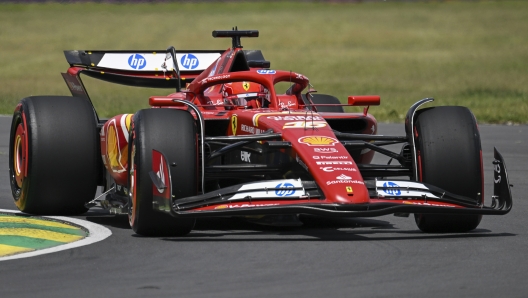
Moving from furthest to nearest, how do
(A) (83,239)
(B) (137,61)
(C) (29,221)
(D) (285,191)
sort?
1. (B) (137,61)
2. (C) (29,221)
3. (A) (83,239)
4. (D) (285,191)

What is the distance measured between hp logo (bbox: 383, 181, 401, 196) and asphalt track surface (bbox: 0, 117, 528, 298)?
1.19 ft

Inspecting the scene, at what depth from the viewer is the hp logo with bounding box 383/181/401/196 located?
827 centimetres

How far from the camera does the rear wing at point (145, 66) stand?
39.4 feet

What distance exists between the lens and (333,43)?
186 feet

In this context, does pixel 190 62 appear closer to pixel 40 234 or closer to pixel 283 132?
pixel 283 132

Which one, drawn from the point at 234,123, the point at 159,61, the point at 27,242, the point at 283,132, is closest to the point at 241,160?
the point at 234,123

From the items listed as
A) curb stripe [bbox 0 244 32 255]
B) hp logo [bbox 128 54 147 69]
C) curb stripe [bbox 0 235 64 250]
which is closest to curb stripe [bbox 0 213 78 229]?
curb stripe [bbox 0 235 64 250]

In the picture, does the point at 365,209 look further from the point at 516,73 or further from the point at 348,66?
the point at 348,66

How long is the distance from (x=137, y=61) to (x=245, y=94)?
240 cm

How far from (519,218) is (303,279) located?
3813 millimetres

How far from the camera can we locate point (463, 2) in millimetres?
70812

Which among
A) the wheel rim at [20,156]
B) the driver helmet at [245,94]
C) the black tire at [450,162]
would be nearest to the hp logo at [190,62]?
the driver helmet at [245,94]

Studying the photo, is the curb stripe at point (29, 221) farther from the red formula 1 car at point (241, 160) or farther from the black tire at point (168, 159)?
the black tire at point (168, 159)

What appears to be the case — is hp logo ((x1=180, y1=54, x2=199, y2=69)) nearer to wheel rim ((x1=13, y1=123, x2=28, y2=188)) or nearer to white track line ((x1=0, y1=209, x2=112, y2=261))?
wheel rim ((x1=13, y1=123, x2=28, y2=188))
